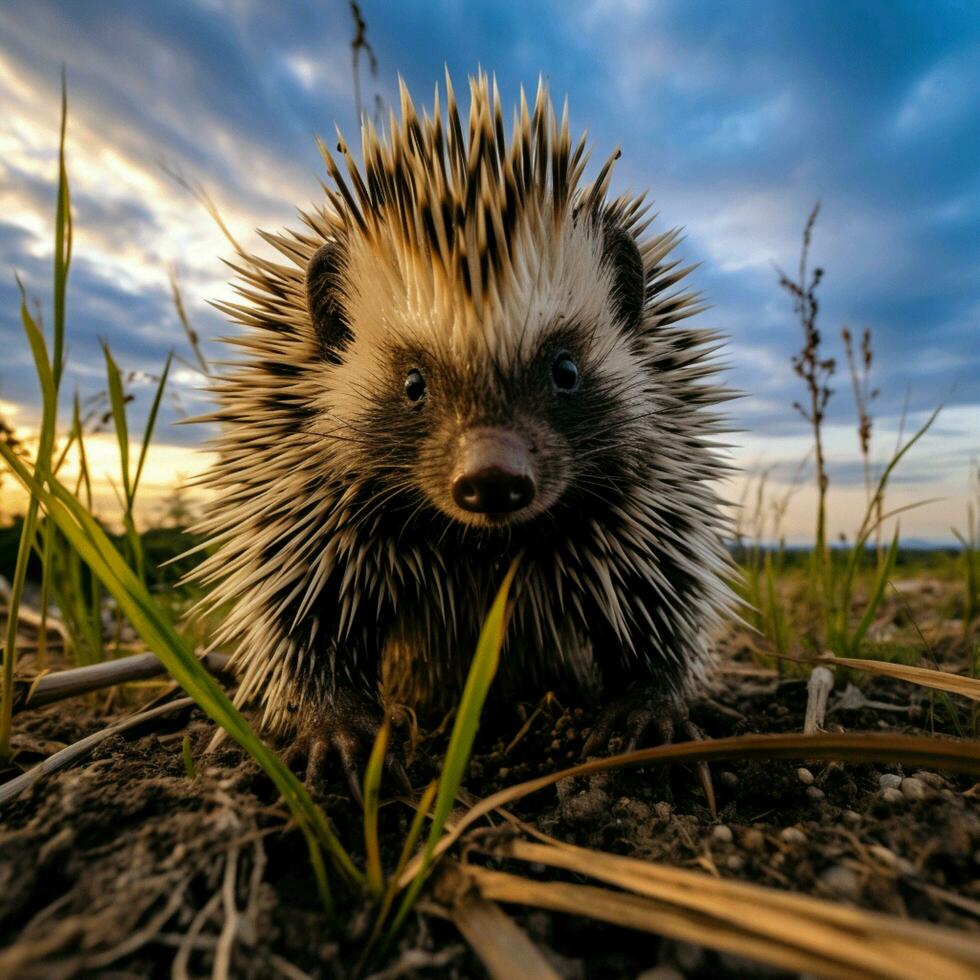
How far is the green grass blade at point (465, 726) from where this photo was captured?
4.63 feet

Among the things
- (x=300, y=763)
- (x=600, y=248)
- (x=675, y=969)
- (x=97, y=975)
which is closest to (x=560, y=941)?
(x=675, y=969)

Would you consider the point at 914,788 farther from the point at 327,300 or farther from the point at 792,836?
the point at 327,300

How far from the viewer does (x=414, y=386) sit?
2.58 meters

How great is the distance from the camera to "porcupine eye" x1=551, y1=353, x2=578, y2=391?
2.60 metres

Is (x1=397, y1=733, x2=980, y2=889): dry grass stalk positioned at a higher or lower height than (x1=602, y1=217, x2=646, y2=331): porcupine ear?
lower

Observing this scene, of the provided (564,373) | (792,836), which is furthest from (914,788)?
(564,373)

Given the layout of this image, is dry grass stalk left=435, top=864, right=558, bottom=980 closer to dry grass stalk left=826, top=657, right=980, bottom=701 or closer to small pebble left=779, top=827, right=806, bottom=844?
small pebble left=779, top=827, right=806, bottom=844

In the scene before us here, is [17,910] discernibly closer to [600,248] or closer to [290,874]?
[290,874]

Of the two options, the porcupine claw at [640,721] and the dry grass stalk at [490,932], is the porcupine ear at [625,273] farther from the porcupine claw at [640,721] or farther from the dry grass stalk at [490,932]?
the dry grass stalk at [490,932]

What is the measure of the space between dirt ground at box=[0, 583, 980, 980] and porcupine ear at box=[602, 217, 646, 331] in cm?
188

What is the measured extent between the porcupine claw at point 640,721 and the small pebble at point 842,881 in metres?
1.01

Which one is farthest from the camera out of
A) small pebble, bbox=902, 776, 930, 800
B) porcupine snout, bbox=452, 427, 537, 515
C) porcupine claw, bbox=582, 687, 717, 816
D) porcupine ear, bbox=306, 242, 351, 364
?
porcupine ear, bbox=306, 242, 351, 364

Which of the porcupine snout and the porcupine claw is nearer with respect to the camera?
the porcupine snout

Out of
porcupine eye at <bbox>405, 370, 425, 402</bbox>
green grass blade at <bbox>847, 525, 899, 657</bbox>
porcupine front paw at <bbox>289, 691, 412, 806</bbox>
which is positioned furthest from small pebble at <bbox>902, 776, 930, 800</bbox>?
porcupine eye at <bbox>405, 370, 425, 402</bbox>
